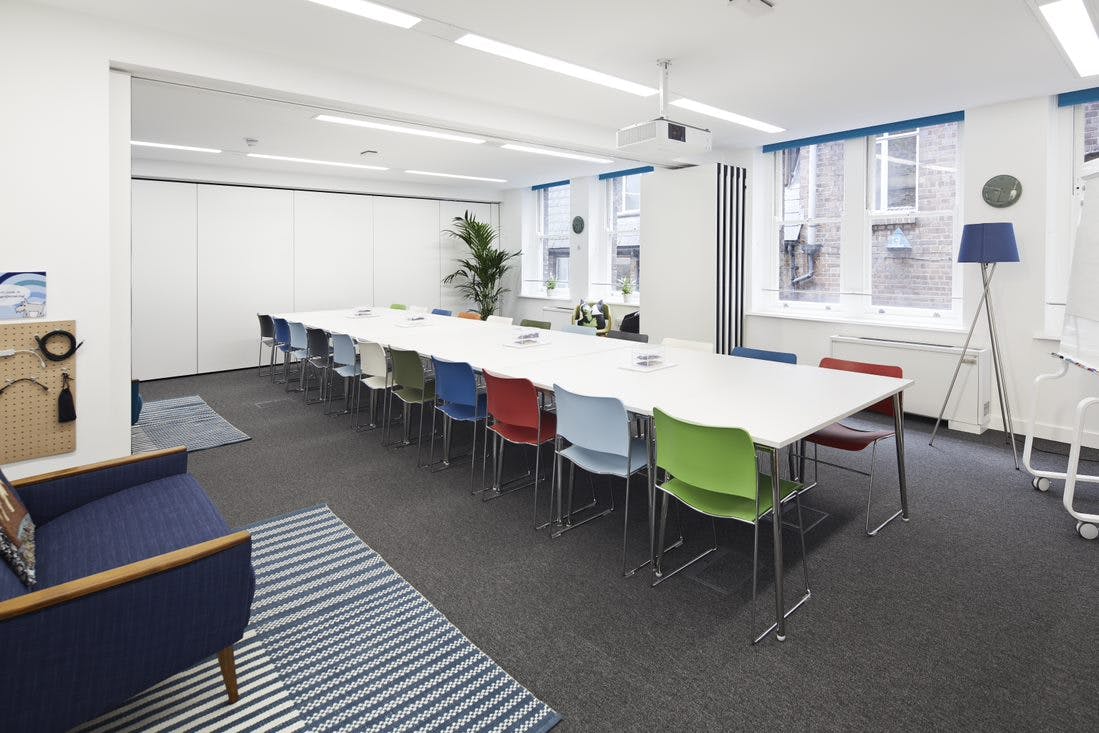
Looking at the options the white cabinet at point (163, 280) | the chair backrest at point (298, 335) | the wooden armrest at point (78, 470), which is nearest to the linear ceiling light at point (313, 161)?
the white cabinet at point (163, 280)

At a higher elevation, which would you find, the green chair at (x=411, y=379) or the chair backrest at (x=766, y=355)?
the chair backrest at (x=766, y=355)

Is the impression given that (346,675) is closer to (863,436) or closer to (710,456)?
(710,456)

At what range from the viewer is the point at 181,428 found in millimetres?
5465

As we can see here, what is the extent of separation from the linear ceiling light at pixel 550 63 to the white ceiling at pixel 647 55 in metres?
0.11

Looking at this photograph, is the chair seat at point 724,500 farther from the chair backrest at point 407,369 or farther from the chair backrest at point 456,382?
the chair backrest at point 407,369

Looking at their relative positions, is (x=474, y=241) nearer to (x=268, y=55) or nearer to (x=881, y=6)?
(x=268, y=55)

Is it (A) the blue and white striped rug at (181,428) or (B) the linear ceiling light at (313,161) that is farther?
(B) the linear ceiling light at (313,161)

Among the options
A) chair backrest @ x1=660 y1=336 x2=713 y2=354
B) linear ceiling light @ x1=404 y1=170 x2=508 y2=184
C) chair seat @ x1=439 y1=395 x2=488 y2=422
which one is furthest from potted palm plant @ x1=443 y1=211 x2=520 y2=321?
chair seat @ x1=439 y1=395 x2=488 y2=422

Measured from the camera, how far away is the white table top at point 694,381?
267cm

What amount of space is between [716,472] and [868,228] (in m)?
4.96

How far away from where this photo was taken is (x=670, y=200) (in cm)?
705

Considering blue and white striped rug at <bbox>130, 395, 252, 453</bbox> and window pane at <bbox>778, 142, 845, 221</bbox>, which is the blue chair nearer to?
blue and white striped rug at <bbox>130, 395, 252, 453</bbox>

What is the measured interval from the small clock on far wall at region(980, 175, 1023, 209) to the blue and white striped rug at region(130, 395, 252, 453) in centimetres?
654

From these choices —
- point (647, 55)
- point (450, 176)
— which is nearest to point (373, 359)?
point (647, 55)
